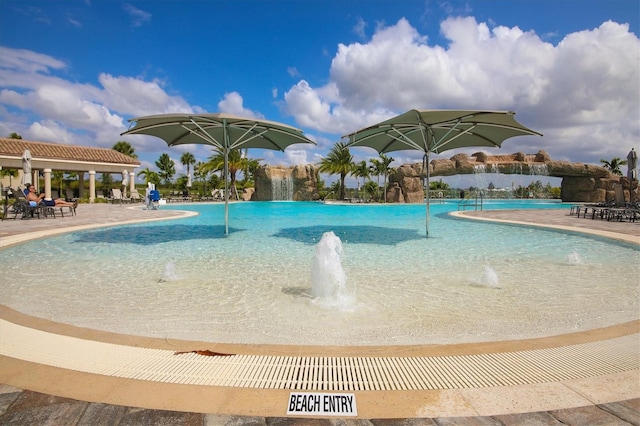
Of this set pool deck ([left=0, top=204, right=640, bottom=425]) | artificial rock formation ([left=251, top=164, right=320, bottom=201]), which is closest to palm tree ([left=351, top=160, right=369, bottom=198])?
artificial rock formation ([left=251, top=164, right=320, bottom=201])

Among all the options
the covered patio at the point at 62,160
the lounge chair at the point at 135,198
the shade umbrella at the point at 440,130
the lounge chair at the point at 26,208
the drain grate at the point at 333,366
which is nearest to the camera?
the drain grate at the point at 333,366

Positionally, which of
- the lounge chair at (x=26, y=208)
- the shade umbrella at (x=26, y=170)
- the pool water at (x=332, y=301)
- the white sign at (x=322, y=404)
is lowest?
the pool water at (x=332, y=301)

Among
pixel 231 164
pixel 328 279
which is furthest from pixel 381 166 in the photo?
pixel 328 279

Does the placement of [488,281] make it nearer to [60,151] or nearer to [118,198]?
[118,198]

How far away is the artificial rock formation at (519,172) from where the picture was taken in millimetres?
33219

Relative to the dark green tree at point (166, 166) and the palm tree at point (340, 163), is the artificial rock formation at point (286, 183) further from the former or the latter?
the dark green tree at point (166, 166)

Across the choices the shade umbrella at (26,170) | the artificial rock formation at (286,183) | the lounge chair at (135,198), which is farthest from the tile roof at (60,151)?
the artificial rock formation at (286,183)

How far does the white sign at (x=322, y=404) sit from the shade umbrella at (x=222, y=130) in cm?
794

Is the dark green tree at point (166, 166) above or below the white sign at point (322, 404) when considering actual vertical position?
above

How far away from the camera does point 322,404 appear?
7.17 feet

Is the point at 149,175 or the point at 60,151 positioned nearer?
the point at 60,151

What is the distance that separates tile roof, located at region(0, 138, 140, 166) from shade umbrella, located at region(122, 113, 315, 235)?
79.1 feet

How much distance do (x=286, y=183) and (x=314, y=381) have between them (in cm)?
4106

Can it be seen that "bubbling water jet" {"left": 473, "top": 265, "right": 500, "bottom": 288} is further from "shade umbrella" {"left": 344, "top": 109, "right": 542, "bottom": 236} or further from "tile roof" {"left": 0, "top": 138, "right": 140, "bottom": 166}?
"tile roof" {"left": 0, "top": 138, "right": 140, "bottom": 166}
